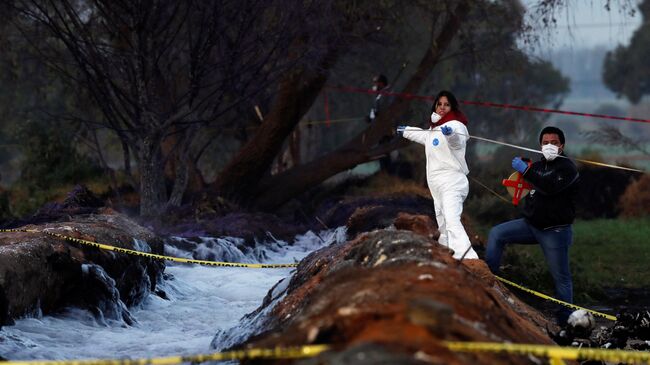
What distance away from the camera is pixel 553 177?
31.5ft

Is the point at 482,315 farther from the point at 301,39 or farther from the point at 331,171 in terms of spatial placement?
the point at 331,171

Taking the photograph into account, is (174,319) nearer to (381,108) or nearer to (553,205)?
(553,205)

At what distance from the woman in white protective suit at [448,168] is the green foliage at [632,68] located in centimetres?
5397

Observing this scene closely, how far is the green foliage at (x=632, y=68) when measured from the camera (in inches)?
2611

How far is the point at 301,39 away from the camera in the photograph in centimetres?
2027

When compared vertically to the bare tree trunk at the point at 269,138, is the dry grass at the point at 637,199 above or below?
below

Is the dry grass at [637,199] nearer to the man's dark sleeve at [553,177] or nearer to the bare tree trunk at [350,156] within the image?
the bare tree trunk at [350,156]

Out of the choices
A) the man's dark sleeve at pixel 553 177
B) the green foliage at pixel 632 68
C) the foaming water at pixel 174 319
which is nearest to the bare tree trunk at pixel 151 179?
the foaming water at pixel 174 319

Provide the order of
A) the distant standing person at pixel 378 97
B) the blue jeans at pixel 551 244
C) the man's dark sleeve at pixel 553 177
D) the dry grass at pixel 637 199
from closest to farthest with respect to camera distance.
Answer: the man's dark sleeve at pixel 553 177 < the blue jeans at pixel 551 244 < the distant standing person at pixel 378 97 < the dry grass at pixel 637 199

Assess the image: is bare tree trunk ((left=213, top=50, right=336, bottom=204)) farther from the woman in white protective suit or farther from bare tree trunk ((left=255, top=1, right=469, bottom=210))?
the woman in white protective suit

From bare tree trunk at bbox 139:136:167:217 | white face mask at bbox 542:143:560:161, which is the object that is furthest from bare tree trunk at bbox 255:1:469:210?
white face mask at bbox 542:143:560:161

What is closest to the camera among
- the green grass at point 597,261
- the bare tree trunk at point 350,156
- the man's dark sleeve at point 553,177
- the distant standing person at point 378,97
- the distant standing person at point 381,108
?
the man's dark sleeve at point 553,177

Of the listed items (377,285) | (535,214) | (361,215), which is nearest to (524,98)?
(361,215)

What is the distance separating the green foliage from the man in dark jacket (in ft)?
177
